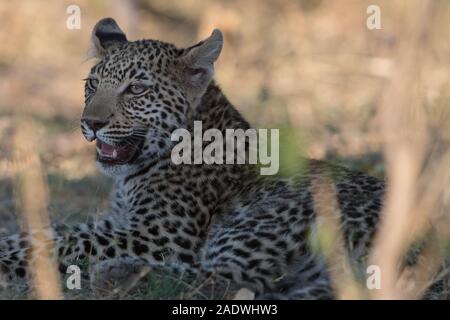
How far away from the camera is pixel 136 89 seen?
28.1ft

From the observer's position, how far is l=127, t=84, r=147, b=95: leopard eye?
336 inches

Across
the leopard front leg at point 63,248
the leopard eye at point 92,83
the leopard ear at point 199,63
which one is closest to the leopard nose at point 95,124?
the leopard eye at point 92,83

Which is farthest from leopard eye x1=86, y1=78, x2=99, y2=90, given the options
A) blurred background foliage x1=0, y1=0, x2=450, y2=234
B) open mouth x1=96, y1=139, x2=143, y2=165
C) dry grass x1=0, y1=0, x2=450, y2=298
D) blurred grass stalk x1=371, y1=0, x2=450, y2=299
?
blurred grass stalk x1=371, y1=0, x2=450, y2=299

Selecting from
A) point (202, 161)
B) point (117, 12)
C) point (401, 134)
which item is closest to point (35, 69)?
point (117, 12)

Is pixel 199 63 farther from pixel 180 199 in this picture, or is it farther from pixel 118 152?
pixel 180 199

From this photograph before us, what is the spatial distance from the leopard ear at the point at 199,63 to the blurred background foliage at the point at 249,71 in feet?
3.08

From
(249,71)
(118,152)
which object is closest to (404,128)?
(118,152)

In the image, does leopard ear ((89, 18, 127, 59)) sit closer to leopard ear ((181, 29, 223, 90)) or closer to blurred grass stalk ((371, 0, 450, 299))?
leopard ear ((181, 29, 223, 90))

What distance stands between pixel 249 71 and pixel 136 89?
9.24 meters

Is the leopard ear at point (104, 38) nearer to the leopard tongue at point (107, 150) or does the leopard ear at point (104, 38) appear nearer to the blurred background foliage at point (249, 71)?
the leopard tongue at point (107, 150)

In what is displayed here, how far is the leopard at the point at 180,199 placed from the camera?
24.2ft

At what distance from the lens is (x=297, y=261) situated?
733 cm

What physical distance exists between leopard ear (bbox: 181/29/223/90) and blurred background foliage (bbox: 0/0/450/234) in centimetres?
94
